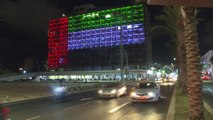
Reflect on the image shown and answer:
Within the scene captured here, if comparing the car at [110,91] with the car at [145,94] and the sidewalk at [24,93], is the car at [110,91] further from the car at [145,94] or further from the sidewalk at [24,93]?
the sidewalk at [24,93]

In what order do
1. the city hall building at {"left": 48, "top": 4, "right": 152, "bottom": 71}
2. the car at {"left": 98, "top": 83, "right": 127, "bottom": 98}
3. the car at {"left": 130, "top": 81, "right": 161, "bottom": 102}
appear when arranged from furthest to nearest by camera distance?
1. the city hall building at {"left": 48, "top": 4, "right": 152, "bottom": 71}
2. the car at {"left": 98, "top": 83, "right": 127, "bottom": 98}
3. the car at {"left": 130, "top": 81, "right": 161, "bottom": 102}

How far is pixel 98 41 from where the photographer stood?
557ft

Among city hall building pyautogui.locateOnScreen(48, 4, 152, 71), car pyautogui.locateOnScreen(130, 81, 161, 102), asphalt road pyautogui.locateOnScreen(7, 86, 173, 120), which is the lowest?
asphalt road pyautogui.locateOnScreen(7, 86, 173, 120)

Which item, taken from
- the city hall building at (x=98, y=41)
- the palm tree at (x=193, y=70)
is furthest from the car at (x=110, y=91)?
the city hall building at (x=98, y=41)

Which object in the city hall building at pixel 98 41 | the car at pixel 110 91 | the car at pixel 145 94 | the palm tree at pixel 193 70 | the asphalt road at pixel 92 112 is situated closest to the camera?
the palm tree at pixel 193 70

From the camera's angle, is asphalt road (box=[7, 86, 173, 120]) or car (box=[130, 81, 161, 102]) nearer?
asphalt road (box=[7, 86, 173, 120])

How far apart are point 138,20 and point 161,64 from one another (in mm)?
44652

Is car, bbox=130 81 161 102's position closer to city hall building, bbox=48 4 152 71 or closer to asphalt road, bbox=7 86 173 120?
asphalt road, bbox=7 86 173 120

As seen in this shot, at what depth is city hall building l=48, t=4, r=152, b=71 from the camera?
154m

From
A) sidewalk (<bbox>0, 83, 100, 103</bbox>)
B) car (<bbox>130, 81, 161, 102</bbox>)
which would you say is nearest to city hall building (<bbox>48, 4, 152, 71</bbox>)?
sidewalk (<bbox>0, 83, 100, 103</bbox>)

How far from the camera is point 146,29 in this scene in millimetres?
156250

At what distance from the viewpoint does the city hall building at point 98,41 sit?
504ft

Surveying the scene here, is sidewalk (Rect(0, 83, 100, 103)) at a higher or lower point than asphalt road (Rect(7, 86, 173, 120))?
higher

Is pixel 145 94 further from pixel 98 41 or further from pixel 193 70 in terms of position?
pixel 98 41
